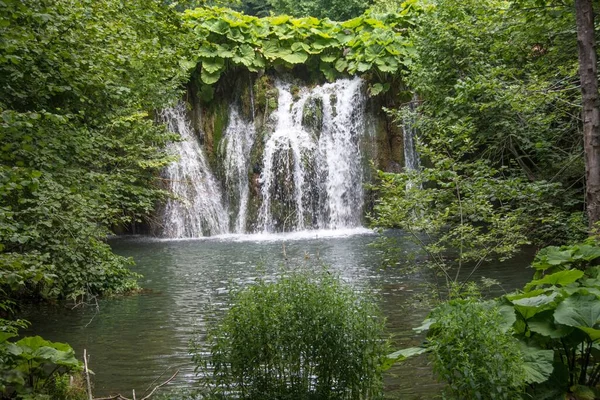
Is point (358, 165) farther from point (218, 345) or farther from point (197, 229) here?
point (218, 345)

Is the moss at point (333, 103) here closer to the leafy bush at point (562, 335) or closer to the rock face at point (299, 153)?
the rock face at point (299, 153)

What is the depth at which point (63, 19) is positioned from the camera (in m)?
6.55

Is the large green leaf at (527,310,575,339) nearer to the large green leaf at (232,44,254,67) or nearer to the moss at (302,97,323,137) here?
the moss at (302,97,323,137)

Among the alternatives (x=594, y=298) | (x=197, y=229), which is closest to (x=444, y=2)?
(x=594, y=298)

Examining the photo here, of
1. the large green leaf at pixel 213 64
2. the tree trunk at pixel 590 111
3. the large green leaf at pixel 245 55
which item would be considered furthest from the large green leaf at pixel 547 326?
the large green leaf at pixel 213 64

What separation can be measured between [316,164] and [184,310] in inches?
530

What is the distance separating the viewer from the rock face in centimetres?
2205

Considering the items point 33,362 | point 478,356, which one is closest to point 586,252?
point 478,356

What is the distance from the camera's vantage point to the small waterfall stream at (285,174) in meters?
22.0

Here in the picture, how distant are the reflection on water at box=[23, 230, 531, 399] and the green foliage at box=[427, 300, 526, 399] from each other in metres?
1.49

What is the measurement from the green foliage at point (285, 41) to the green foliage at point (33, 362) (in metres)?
19.1

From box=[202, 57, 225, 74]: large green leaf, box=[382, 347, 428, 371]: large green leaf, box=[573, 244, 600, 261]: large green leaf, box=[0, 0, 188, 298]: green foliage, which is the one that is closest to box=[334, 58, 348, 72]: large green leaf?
box=[202, 57, 225, 74]: large green leaf

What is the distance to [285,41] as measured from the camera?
2411 centimetres

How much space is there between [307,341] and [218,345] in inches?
23.5
